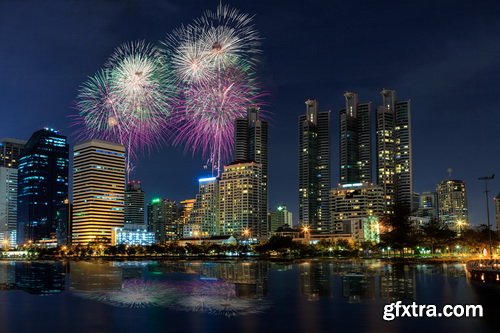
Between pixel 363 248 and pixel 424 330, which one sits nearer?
pixel 424 330

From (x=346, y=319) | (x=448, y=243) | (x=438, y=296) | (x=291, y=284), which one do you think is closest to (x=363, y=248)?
(x=448, y=243)

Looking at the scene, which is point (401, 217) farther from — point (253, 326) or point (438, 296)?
point (253, 326)

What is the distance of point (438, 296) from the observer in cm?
4597

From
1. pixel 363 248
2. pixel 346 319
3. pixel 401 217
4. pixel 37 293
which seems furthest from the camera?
pixel 363 248

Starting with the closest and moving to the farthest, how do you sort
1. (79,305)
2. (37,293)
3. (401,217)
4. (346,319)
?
(346,319), (79,305), (37,293), (401,217)

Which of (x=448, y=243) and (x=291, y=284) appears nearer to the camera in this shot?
(x=291, y=284)

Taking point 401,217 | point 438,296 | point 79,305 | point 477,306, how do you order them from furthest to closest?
point 401,217
point 438,296
point 79,305
point 477,306

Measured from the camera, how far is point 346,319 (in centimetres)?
3441

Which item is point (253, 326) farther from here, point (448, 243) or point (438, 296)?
point (448, 243)

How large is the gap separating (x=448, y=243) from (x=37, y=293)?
139m

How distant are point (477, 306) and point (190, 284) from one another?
31.6 metres

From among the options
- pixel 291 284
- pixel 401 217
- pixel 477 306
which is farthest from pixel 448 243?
pixel 477 306

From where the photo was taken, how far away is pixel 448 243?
6540 inches

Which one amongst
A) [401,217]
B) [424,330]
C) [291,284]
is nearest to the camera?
[424,330]
